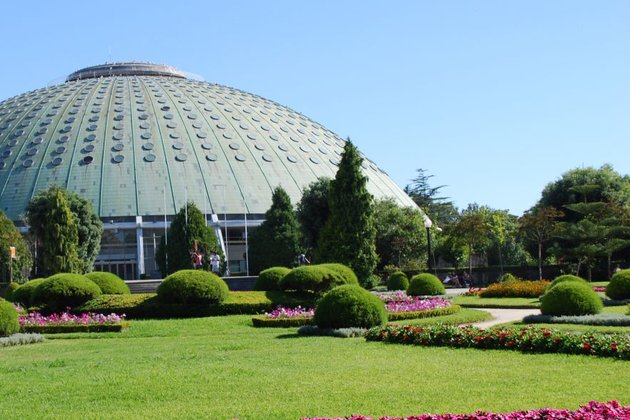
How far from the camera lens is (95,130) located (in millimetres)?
68625

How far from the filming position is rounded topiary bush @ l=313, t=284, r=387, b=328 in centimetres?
2023

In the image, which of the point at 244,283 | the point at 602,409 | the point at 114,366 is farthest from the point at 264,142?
the point at 602,409

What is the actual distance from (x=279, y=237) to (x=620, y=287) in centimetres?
2765

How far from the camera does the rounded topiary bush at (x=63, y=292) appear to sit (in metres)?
27.7

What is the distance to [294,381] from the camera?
40.5 ft

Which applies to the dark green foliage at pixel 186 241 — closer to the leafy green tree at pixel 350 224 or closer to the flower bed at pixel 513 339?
the leafy green tree at pixel 350 224

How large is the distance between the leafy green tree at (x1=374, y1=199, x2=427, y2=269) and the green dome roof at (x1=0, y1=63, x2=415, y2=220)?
8.17m

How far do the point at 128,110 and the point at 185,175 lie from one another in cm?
1080

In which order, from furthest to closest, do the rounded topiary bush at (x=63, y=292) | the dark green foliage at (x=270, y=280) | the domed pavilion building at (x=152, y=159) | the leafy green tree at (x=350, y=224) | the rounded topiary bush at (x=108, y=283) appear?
the domed pavilion building at (x=152, y=159) → the leafy green tree at (x=350, y=224) → the dark green foliage at (x=270, y=280) → the rounded topiary bush at (x=108, y=283) → the rounded topiary bush at (x=63, y=292)

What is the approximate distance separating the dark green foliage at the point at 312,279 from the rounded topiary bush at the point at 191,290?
281cm

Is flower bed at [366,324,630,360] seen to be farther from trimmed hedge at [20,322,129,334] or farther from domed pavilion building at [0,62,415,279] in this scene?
domed pavilion building at [0,62,415,279]

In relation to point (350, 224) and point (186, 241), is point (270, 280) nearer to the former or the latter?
point (350, 224)

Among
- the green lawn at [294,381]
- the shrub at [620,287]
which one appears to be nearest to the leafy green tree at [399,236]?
the shrub at [620,287]

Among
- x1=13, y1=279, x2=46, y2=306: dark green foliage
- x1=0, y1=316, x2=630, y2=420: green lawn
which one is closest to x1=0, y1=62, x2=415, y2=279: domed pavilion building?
x1=13, y1=279, x2=46, y2=306: dark green foliage
